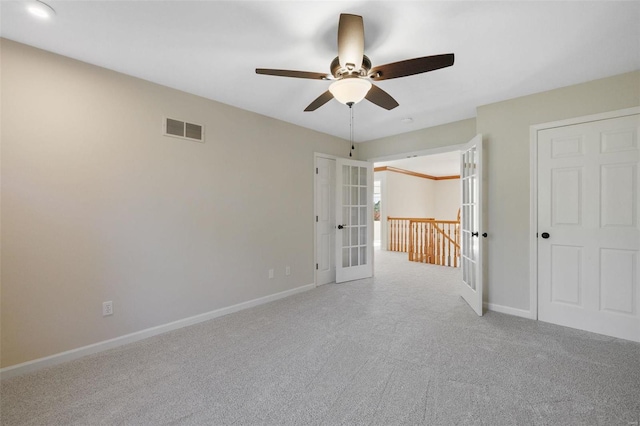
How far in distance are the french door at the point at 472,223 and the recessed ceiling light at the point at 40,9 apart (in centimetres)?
385

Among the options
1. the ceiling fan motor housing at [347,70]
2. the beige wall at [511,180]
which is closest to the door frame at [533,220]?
the beige wall at [511,180]

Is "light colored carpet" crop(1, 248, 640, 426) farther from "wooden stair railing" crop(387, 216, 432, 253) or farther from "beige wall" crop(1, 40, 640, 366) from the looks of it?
"wooden stair railing" crop(387, 216, 432, 253)

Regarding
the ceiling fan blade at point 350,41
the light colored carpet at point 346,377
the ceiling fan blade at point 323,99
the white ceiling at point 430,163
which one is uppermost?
the white ceiling at point 430,163

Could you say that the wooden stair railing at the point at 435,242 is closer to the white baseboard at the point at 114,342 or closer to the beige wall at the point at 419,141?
the beige wall at the point at 419,141

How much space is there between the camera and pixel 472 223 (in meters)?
3.45

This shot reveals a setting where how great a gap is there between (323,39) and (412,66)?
72 cm

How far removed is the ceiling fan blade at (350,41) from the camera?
4.90 feet

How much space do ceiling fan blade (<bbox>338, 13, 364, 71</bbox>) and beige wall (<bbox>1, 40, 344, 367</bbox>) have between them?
2025 mm

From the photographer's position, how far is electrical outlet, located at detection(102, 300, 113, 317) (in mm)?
2403

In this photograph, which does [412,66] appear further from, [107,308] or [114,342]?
[114,342]

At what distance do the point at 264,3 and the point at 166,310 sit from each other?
9.31 feet

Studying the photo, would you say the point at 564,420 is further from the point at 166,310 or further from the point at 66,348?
the point at 66,348

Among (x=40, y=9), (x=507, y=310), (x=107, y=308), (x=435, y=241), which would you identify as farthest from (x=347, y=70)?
(x=435, y=241)

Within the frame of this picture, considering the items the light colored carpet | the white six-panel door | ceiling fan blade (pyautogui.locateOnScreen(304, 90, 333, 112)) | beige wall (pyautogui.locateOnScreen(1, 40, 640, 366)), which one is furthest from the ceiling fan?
the white six-panel door
